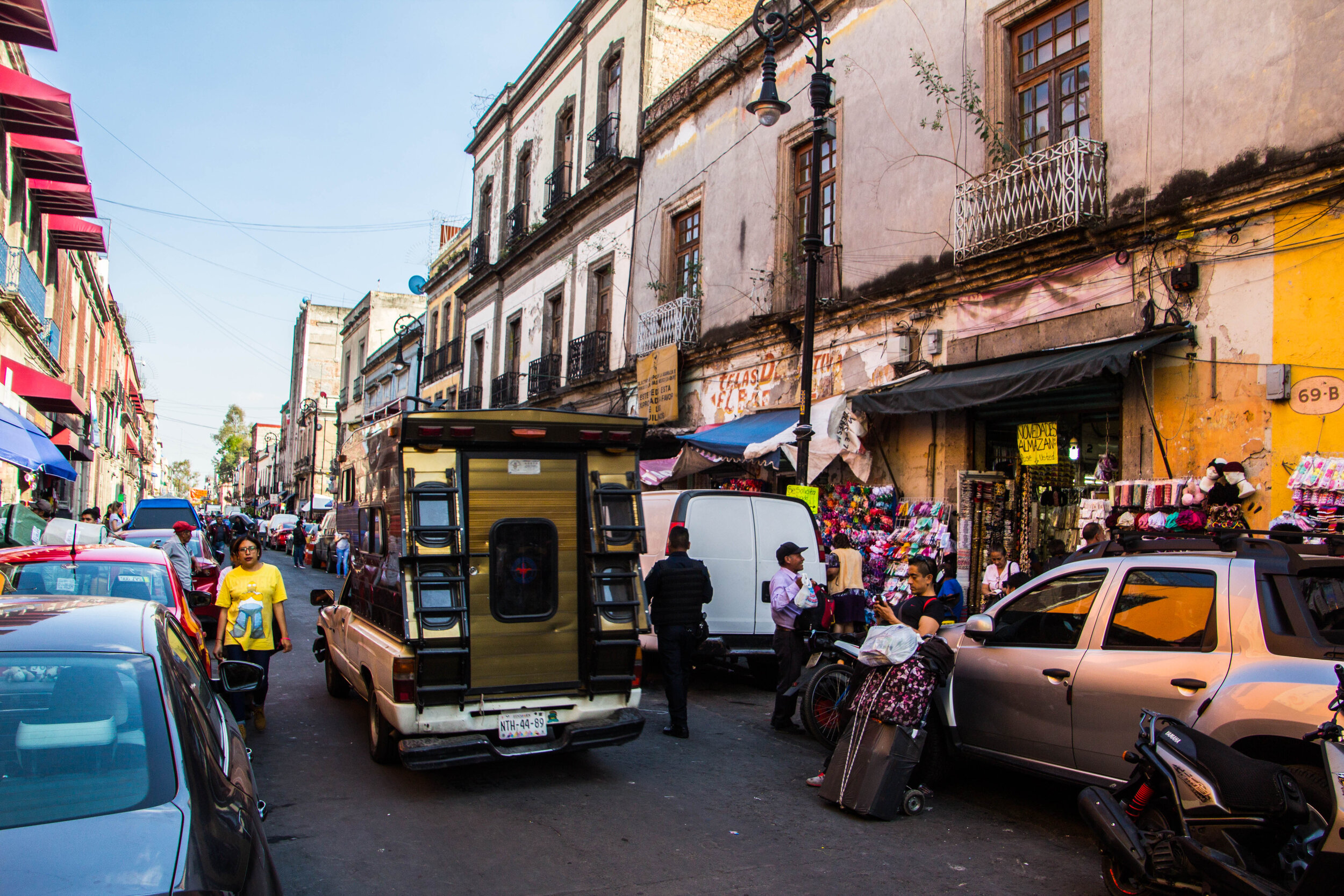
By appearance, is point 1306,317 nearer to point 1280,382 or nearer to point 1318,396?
point 1280,382

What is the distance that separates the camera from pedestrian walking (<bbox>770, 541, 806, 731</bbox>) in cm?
852

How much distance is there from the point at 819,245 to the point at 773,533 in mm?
4096

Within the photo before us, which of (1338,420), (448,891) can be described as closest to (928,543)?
(1338,420)

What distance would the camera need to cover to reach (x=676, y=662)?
8.09 meters

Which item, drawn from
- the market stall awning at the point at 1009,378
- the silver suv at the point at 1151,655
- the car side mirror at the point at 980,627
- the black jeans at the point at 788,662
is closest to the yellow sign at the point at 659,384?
the market stall awning at the point at 1009,378

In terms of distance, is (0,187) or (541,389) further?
(541,389)

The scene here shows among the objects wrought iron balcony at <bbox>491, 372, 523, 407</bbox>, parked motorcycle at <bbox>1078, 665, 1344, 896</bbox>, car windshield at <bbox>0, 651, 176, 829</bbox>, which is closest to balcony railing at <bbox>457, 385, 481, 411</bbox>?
wrought iron balcony at <bbox>491, 372, 523, 407</bbox>

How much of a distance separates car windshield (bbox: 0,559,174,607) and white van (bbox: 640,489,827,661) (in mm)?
4675

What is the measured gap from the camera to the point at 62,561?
7.52 metres

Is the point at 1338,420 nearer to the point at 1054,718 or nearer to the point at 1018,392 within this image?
the point at 1018,392

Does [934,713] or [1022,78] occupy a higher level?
[1022,78]

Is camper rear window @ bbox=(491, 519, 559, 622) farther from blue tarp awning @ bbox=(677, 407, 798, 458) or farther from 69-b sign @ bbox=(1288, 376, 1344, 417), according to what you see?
blue tarp awning @ bbox=(677, 407, 798, 458)

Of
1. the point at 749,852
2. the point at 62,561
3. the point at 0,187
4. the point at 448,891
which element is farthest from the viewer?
the point at 0,187

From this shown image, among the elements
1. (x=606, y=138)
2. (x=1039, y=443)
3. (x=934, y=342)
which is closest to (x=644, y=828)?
(x=1039, y=443)
